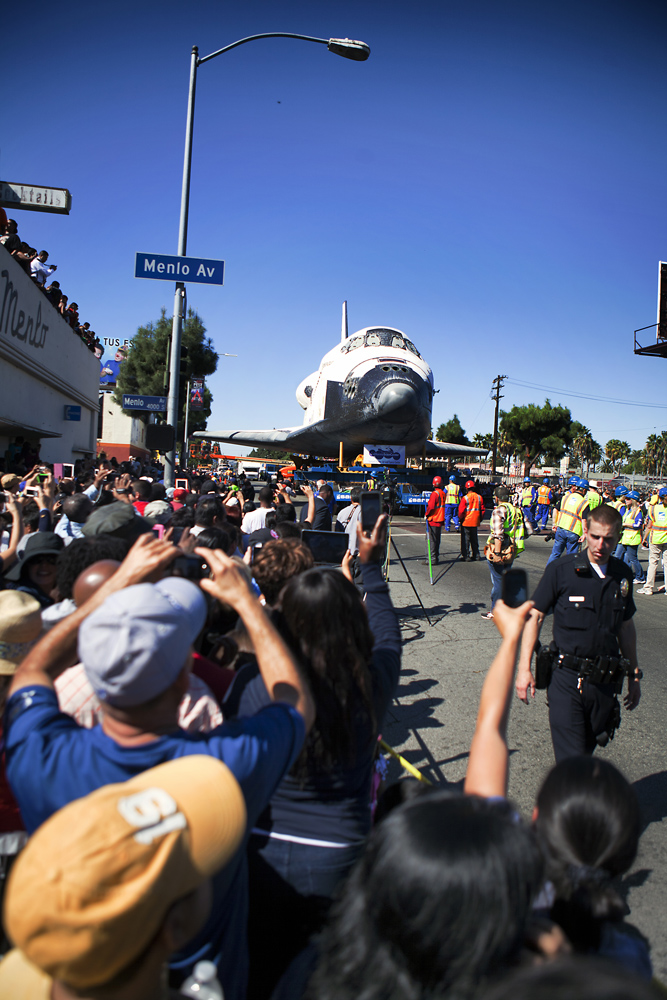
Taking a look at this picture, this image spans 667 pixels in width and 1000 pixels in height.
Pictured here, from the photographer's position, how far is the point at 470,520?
12555 millimetres

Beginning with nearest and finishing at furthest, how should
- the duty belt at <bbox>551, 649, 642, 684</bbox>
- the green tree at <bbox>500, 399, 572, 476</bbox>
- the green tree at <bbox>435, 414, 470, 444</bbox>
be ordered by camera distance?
the duty belt at <bbox>551, 649, 642, 684</bbox> → the green tree at <bbox>500, 399, 572, 476</bbox> → the green tree at <bbox>435, 414, 470, 444</bbox>

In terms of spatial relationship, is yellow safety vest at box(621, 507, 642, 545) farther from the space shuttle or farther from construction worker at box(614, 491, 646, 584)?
the space shuttle

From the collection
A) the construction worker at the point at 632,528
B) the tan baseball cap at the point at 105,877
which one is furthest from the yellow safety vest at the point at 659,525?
the tan baseball cap at the point at 105,877

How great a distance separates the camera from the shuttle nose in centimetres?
1945

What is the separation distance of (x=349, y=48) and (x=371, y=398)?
11991 millimetres

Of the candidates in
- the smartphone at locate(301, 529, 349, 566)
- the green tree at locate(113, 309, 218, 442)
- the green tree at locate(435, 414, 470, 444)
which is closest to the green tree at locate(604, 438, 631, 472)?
the green tree at locate(435, 414, 470, 444)

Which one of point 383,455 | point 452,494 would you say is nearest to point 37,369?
point 383,455

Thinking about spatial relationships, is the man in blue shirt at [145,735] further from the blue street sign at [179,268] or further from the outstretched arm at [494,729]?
the blue street sign at [179,268]

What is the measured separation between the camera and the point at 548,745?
4.45 m

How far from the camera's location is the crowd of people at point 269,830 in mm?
891

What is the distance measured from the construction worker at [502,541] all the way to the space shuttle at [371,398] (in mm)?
11890

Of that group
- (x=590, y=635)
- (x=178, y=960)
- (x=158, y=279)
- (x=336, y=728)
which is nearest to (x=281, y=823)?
(x=336, y=728)

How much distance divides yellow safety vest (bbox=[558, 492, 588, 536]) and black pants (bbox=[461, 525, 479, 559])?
260 cm

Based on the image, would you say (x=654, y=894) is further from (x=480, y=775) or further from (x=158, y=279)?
(x=158, y=279)
